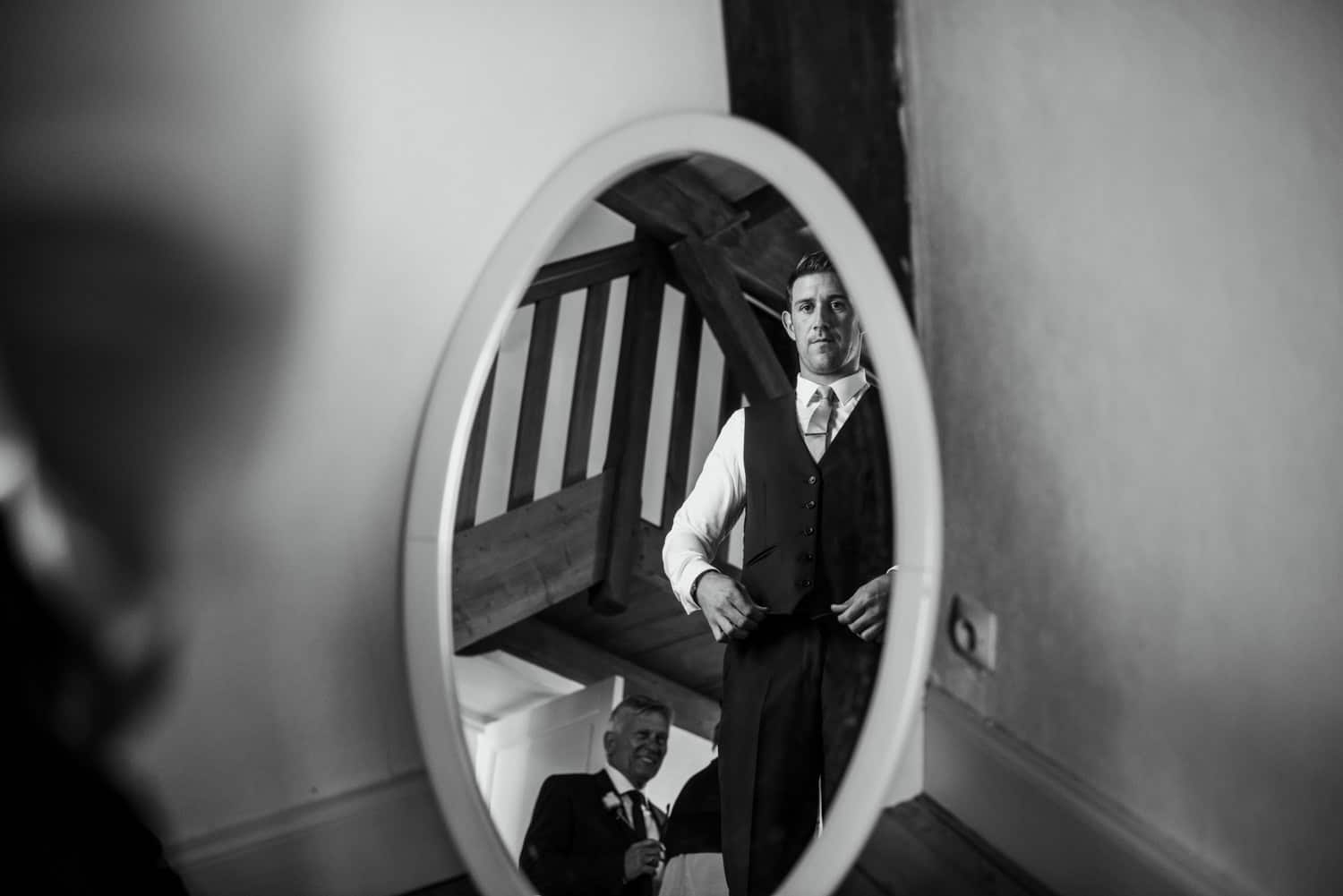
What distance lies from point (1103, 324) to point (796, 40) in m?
0.49

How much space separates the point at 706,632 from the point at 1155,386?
0.56 metres

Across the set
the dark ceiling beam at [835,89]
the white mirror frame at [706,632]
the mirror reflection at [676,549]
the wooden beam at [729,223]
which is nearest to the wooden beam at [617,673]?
the mirror reflection at [676,549]

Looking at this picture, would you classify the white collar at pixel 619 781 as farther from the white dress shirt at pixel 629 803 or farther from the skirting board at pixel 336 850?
the skirting board at pixel 336 850

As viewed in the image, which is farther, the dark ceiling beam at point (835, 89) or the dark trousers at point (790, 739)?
the dark ceiling beam at point (835, 89)

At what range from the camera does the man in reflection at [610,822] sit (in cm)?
100

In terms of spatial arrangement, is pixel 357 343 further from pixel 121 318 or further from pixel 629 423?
pixel 629 423

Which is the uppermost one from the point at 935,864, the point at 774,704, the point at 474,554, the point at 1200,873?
the point at 474,554

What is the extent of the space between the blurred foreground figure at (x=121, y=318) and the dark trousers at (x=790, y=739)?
22.4 inches

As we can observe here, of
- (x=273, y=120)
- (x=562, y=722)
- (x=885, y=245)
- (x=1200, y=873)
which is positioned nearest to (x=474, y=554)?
(x=562, y=722)

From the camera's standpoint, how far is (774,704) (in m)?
1.01

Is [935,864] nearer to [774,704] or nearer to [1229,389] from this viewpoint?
[774,704]

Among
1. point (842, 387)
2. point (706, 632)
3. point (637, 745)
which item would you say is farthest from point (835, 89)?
point (637, 745)

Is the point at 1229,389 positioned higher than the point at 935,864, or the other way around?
the point at 1229,389

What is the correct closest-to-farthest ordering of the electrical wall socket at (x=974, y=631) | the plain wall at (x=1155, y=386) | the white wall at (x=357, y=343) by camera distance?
the plain wall at (x=1155, y=386)
the white wall at (x=357, y=343)
the electrical wall socket at (x=974, y=631)
